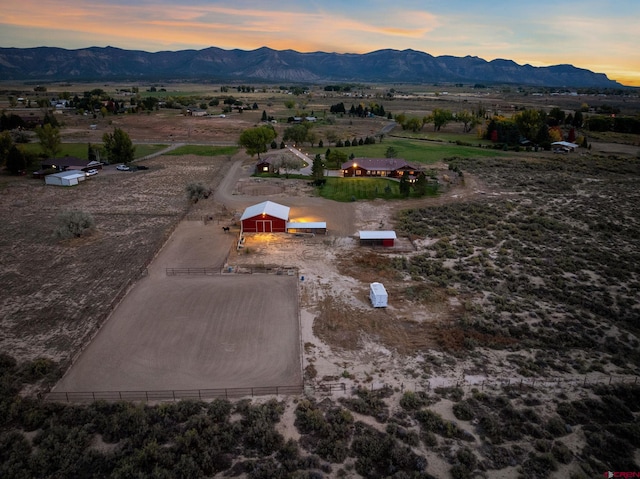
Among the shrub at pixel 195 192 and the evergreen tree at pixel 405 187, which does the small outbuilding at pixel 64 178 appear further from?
the evergreen tree at pixel 405 187

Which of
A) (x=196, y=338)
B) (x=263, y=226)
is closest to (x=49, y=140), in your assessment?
(x=263, y=226)

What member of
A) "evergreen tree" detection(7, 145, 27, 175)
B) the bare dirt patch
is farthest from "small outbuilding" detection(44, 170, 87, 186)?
"evergreen tree" detection(7, 145, 27, 175)

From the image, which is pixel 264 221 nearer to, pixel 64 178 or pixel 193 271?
pixel 193 271

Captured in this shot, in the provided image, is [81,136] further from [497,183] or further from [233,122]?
[497,183]

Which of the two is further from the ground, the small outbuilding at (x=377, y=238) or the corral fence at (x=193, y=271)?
the small outbuilding at (x=377, y=238)

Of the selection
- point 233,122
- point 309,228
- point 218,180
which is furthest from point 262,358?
point 233,122

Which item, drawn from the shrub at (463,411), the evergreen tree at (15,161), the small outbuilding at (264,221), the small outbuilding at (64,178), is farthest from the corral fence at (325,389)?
the evergreen tree at (15,161)
